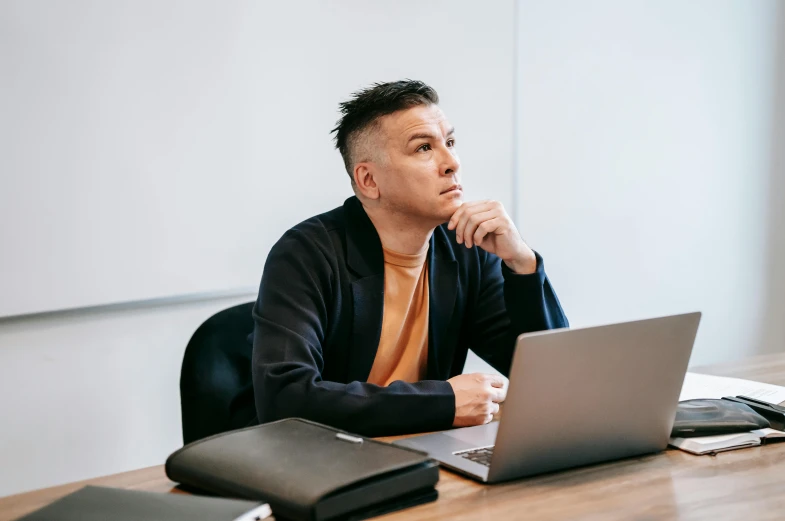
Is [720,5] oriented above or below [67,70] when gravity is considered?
above

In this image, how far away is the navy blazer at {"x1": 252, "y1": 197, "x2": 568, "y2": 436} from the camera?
1.48 meters

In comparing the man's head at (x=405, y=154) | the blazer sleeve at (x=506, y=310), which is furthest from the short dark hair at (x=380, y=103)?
the blazer sleeve at (x=506, y=310)

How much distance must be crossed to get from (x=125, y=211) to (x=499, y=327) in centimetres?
109

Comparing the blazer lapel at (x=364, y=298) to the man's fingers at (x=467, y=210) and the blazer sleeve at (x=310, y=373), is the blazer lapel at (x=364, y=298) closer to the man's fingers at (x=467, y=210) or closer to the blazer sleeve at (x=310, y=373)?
the blazer sleeve at (x=310, y=373)

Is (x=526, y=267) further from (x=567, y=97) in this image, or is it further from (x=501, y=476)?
(x=567, y=97)

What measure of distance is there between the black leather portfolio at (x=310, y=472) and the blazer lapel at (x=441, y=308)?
0.71 metres

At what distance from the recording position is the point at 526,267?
188 centimetres

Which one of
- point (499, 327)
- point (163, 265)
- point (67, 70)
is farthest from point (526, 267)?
point (67, 70)

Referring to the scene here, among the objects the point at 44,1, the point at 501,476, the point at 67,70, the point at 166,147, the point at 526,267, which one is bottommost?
the point at 501,476

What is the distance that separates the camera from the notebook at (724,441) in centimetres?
134

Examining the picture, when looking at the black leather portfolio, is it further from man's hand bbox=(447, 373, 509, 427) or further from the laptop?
man's hand bbox=(447, 373, 509, 427)

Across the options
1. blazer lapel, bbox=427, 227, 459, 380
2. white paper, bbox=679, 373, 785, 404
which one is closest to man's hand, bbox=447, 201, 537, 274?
blazer lapel, bbox=427, 227, 459, 380

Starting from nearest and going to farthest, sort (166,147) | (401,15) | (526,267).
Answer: (526,267) → (166,147) → (401,15)

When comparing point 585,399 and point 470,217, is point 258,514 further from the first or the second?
point 470,217
